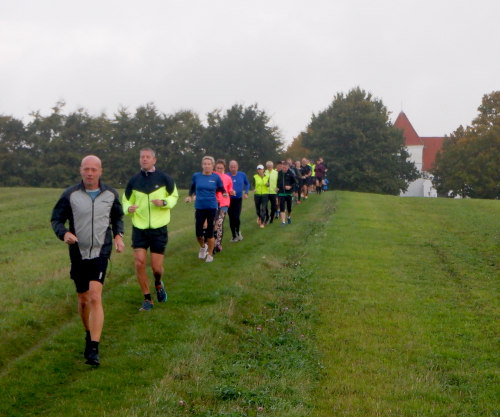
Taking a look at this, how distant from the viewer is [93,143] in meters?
64.9

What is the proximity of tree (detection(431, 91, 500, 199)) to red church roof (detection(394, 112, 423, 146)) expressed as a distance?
1437 inches

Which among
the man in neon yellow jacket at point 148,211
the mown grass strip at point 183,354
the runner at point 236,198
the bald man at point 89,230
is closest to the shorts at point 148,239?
the man in neon yellow jacket at point 148,211

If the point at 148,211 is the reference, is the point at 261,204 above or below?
below

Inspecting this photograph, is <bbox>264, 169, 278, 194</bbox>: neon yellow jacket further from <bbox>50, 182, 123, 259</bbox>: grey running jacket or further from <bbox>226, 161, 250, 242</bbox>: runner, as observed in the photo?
<bbox>50, 182, 123, 259</bbox>: grey running jacket

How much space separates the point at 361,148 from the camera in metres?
65.4

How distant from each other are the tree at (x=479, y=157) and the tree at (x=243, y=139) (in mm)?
19560

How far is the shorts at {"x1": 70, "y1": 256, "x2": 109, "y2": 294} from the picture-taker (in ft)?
21.9

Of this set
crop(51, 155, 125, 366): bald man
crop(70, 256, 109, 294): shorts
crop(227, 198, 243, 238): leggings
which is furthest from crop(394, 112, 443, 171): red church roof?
crop(70, 256, 109, 294): shorts

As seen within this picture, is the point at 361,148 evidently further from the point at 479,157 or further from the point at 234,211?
the point at 234,211

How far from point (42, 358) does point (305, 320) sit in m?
3.41

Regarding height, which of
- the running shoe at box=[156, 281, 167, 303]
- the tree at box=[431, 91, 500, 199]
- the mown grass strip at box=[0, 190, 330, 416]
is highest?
the tree at box=[431, 91, 500, 199]

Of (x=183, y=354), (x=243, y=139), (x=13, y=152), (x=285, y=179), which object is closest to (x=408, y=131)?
(x=243, y=139)

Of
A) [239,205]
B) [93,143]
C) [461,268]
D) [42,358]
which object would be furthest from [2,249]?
[93,143]

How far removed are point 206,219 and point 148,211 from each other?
13.2ft
